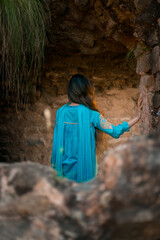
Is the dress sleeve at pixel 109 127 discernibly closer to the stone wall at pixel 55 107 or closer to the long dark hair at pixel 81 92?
the long dark hair at pixel 81 92

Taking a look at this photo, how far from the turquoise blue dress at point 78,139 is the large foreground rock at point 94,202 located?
110 cm

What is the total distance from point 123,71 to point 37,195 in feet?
8.75

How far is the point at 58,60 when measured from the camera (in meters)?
3.14

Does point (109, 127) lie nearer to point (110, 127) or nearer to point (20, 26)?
point (110, 127)

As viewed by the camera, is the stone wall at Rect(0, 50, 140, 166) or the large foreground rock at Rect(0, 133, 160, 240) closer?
the large foreground rock at Rect(0, 133, 160, 240)

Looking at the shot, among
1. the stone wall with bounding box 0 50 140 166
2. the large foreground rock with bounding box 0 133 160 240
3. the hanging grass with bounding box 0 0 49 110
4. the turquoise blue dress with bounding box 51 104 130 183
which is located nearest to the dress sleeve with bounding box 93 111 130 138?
the turquoise blue dress with bounding box 51 104 130 183

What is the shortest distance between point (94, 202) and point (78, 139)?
1248mm

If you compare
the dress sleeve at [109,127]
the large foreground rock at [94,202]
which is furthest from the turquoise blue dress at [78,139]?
the large foreground rock at [94,202]

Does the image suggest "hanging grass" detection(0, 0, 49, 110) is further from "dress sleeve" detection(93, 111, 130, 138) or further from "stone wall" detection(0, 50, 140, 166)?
"stone wall" detection(0, 50, 140, 166)

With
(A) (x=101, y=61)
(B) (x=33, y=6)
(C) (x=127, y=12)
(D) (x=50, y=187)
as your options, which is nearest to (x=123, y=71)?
(A) (x=101, y=61)

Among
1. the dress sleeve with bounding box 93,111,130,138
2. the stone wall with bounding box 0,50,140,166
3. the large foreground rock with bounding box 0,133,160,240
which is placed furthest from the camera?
the stone wall with bounding box 0,50,140,166

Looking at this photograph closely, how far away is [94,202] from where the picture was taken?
683 millimetres

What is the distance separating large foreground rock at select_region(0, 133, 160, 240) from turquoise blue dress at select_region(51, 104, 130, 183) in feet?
3.62

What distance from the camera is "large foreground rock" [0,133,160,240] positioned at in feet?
2.15
